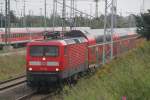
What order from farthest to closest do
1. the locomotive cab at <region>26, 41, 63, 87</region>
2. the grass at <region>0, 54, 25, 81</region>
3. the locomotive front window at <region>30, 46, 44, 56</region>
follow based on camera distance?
the grass at <region>0, 54, 25, 81</region> → the locomotive front window at <region>30, 46, 44, 56</region> → the locomotive cab at <region>26, 41, 63, 87</region>

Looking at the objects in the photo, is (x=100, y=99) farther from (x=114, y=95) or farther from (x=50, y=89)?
(x=50, y=89)

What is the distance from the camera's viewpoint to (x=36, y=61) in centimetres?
2023

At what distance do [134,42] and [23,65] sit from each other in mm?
Result: 11901

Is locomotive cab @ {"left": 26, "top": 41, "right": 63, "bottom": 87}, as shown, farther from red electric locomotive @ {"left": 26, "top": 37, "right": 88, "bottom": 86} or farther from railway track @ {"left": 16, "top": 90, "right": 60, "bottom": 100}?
railway track @ {"left": 16, "top": 90, "right": 60, "bottom": 100}

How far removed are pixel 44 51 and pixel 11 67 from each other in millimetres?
13029

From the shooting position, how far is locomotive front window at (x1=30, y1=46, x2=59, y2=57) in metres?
20.1

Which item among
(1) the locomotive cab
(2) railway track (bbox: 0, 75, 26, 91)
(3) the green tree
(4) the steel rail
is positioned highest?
(3) the green tree

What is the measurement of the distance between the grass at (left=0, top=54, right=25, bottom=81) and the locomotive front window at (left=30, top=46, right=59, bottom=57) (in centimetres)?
799

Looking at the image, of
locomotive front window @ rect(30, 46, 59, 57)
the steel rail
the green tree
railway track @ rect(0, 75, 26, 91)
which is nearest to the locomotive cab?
locomotive front window @ rect(30, 46, 59, 57)

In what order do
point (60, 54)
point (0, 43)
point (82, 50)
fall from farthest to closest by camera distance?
1. point (0, 43)
2. point (82, 50)
3. point (60, 54)

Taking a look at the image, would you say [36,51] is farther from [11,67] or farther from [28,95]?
[11,67]

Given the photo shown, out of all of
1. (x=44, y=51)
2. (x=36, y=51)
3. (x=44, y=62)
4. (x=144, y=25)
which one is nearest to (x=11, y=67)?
(x=144, y=25)

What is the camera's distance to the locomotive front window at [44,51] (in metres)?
20.1

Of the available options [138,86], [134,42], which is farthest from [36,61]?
[134,42]
